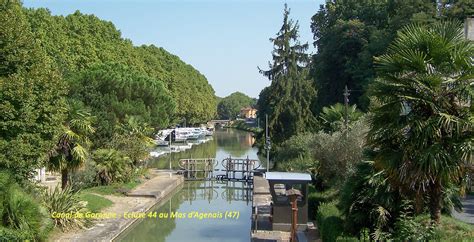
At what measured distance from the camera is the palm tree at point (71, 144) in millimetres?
18672

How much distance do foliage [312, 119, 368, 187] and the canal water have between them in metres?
3.79

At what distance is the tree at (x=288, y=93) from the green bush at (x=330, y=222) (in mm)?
16748

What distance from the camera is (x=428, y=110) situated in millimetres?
9305

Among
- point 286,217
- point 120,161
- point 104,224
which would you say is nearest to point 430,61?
point 286,217

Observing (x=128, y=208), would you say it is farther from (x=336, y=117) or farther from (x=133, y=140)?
(x=336, y=117)

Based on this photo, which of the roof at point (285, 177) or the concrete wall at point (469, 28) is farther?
the concrete wall at point (469, 28)

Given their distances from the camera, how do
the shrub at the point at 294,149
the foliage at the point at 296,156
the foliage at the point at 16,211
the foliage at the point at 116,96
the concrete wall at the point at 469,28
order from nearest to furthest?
the foliage at the point at 16,211
the concrete wall at the point at 469,28
the foliage at the point at 296,156
the shrub at the point at 294,149
the foliage at the point at 116,96

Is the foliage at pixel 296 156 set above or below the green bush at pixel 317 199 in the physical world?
above

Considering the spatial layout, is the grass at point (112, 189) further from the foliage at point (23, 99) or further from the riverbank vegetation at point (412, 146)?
the riverbank vegetation at point (412, 146)

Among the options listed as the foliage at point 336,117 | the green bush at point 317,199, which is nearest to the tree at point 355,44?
the foliage at point 336,117

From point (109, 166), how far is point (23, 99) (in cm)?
1241

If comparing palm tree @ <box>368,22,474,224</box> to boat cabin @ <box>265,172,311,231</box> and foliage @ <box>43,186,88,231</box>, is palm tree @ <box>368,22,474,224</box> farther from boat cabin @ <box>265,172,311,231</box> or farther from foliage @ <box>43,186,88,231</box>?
foliage @ <box>43,186,88,231</box>

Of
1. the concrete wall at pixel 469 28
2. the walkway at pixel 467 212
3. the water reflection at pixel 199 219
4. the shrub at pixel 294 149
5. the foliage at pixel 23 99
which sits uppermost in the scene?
the concrete wall at pixel 469 28

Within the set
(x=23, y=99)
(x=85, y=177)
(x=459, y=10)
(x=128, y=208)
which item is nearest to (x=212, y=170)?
(x=85, y=177)
